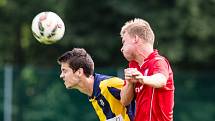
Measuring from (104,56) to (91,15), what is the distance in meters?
1.27

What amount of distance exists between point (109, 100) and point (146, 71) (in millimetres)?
698

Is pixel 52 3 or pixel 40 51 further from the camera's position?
pixel 40 51

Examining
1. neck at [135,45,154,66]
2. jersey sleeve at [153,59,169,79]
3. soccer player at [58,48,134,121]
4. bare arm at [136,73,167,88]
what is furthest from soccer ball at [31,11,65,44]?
bare arm at [136,73,167,88]

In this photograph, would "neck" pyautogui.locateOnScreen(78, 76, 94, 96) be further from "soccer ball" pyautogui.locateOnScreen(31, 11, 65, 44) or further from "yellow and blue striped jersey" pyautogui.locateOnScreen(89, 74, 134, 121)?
"soccer ball" pyautogui.locateOnScreen(31, 11, 65, 44)

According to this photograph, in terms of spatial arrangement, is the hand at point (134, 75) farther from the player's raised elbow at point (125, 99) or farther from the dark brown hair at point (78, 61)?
the dark brown hair at point (78, 61)

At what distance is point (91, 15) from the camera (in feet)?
66.4

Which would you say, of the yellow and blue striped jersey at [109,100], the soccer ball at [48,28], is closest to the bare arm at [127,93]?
the yellow and blue striped jersey at [109,100]

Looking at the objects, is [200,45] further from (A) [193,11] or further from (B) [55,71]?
(B) [55,71]

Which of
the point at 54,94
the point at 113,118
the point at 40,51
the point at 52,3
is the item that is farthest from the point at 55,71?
the point at 113,118

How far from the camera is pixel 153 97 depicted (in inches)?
263

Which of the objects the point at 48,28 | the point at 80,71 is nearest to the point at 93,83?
the point at 80,71

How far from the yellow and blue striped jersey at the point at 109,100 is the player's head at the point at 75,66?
14 cm

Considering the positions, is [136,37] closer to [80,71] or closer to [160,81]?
[160,81]

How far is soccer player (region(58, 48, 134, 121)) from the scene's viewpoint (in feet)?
23.6
